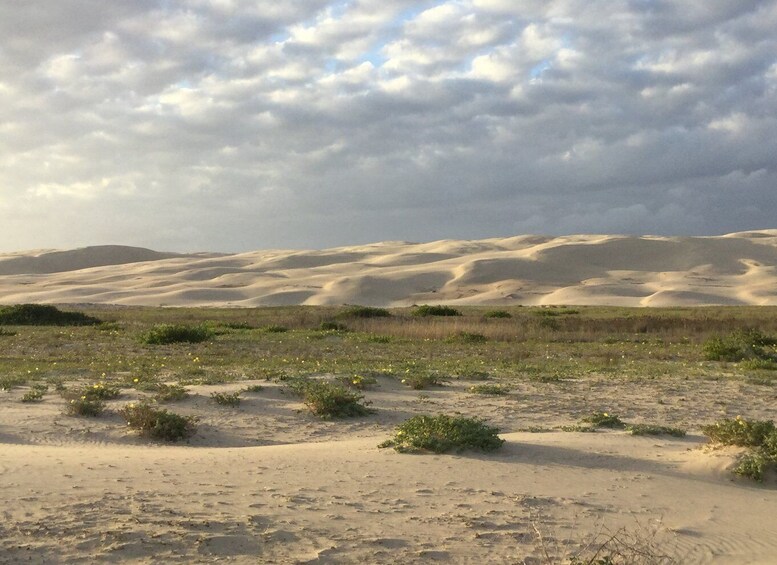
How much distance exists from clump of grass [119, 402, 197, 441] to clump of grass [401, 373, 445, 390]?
4231 mm

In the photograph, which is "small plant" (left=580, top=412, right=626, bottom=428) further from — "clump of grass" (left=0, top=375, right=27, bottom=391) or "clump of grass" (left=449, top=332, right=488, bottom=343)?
"clump of grass" (left=449, top=332, right=488, bottom=343)

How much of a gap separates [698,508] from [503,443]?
2.06 m

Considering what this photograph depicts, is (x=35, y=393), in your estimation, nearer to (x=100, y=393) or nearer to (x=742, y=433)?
(x=100, y=393)

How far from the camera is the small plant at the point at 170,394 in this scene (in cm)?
1022

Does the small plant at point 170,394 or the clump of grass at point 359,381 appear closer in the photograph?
the small plant at point 170,394

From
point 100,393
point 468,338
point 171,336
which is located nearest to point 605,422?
point 100,393

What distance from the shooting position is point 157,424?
28.0ft

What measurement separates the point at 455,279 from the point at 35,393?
63527 mm

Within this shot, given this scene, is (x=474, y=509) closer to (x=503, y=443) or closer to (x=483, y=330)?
(x=503, y=443)

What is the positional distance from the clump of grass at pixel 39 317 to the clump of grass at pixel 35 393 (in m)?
20.0

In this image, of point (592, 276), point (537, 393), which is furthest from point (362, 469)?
point (592, 276)

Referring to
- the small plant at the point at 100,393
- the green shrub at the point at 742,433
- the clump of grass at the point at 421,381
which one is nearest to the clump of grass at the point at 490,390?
the clump of grass at the point at 421,381

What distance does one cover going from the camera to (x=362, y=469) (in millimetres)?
6977

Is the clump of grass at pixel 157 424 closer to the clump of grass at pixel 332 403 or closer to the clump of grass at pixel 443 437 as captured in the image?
the clump of grass at pixel 332 403
